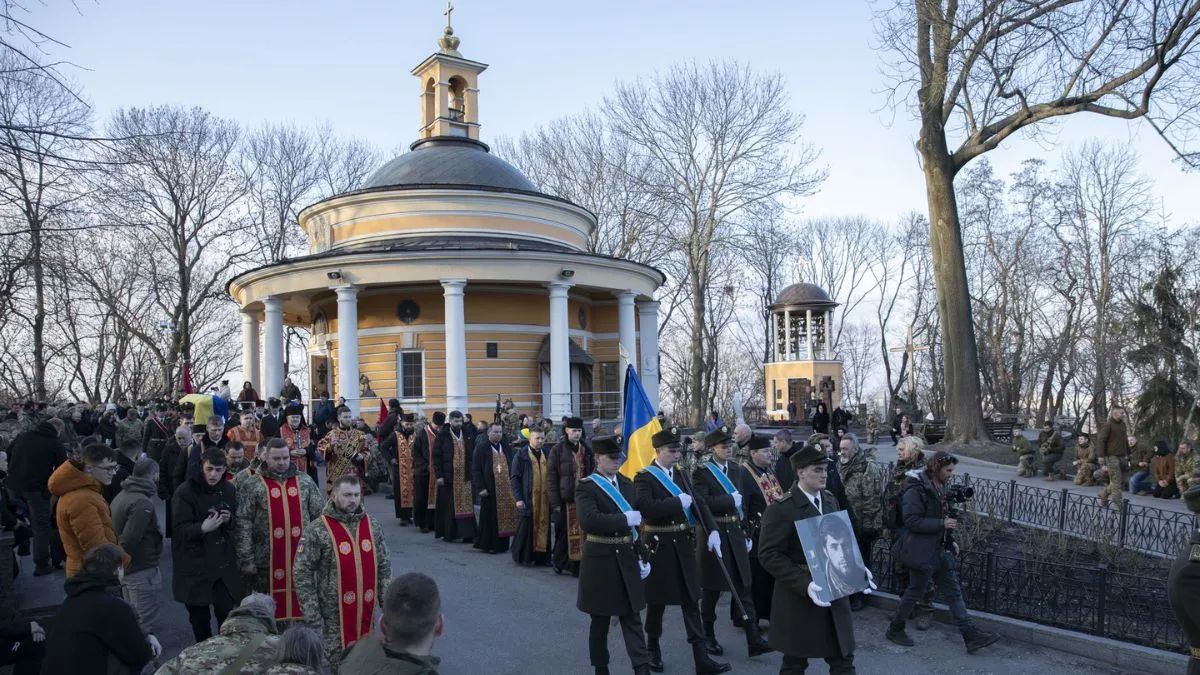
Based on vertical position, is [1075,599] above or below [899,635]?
above

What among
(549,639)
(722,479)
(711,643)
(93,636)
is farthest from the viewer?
(549,639)

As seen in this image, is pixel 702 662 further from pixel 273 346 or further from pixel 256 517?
pixel 273 346

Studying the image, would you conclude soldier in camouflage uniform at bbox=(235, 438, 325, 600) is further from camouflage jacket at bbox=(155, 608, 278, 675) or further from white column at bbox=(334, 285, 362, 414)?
white column at bbox=(334, 285, 362, 414)

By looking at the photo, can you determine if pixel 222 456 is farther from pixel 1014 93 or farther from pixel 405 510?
pixel 1014 93

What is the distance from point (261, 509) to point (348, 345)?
758 inches

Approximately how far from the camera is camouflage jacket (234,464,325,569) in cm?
642

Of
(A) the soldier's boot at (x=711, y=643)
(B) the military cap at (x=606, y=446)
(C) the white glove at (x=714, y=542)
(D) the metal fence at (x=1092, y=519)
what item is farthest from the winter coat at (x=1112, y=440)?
(B) the military cap at (x=606, y=446)

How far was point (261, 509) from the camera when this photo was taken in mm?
6574

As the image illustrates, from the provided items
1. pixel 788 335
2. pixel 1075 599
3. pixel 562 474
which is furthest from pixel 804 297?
pixel 1075 599

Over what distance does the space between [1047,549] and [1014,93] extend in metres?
13.1

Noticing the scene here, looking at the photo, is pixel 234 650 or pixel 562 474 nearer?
pixel 234 650

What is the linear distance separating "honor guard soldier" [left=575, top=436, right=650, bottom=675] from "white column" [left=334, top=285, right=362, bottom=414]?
62.7ft

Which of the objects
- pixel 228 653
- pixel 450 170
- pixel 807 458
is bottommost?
pixel 228 653

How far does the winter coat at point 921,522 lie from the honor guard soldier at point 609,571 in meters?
2.40
